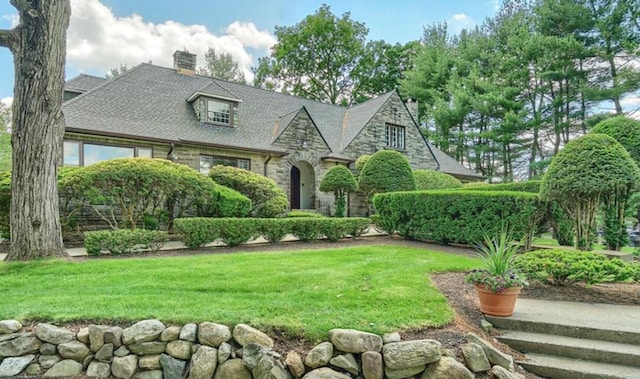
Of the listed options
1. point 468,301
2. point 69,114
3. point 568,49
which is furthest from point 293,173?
point 568,49

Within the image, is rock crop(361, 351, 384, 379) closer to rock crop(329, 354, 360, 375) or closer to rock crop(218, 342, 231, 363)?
rock crop(329, 354, 360, 375)

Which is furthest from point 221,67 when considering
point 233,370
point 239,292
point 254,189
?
point 233,370

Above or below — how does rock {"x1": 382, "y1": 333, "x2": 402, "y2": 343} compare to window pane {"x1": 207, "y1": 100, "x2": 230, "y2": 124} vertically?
below

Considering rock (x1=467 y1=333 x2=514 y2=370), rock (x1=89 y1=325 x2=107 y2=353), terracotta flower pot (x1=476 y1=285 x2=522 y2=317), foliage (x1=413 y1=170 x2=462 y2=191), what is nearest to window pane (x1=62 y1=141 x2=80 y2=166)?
rock (x1=89 y1=325 x2=107 y2=353)

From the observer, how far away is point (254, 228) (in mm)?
8633

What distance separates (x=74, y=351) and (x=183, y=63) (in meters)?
15.5

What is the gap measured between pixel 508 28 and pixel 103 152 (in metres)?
26.2

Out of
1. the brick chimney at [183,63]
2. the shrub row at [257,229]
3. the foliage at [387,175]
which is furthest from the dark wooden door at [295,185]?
the shrub row at [257,229]

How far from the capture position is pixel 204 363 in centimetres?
315

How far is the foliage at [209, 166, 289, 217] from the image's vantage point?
36.4 ft

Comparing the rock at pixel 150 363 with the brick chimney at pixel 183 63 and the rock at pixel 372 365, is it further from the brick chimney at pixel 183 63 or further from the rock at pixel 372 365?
the brick chimney at pixel 183 63

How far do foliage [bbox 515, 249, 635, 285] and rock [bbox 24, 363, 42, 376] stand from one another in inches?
224

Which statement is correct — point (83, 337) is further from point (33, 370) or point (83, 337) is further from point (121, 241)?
point (121, 241)

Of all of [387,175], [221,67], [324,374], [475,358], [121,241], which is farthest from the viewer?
[221,67]
